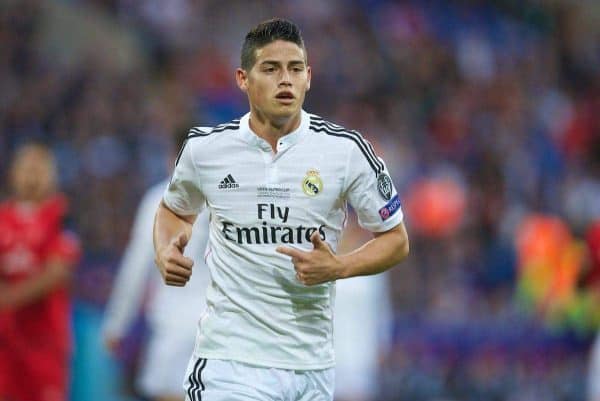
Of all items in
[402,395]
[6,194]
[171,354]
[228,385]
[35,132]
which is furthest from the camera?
[35,132]

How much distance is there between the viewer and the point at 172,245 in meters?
4.91

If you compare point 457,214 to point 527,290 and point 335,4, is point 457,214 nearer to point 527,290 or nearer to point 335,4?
point 527,290

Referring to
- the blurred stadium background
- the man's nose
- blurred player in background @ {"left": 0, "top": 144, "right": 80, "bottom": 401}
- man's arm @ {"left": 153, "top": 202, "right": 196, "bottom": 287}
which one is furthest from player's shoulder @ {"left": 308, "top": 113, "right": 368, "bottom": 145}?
the blurred stadium background

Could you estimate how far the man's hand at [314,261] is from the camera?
4645mm

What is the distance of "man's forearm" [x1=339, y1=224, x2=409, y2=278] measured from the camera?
4816 mm

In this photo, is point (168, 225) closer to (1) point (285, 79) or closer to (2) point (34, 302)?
(1) point (285, 79)

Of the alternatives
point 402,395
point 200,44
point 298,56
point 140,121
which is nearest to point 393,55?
point 200,44

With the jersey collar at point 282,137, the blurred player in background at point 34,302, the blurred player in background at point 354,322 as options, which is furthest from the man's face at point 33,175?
the jersey collar at point 282,137

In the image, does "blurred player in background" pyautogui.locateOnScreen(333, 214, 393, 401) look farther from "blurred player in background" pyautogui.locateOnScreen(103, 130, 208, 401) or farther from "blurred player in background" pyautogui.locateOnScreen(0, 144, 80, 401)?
"blurred player in background" pyautogui.locateOnScreen(0, 144, 80, 401)

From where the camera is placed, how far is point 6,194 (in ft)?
42.1

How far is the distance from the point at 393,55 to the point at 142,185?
15.6 feet

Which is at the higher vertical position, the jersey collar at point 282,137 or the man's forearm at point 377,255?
the jersey collar at point 282,137

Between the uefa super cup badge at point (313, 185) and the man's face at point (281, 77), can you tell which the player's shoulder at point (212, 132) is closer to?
the man's face at point (281, 77)

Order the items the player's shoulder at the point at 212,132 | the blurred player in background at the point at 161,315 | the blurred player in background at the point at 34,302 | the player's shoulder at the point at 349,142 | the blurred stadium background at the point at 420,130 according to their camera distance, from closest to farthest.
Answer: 1. the player's shoulder at the point at 349,142
2. the player's shoulder at the point at 212,132
3. the blurred player in background at the point at 161,315
4. the blurred player in background at the point at 34,302
5. the blurred stadium background at the point at 420,130
